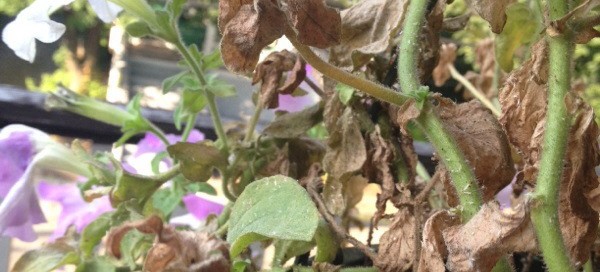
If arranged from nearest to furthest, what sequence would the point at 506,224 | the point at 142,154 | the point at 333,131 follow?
the point at 506,224 → the point at 333,131 → the point at 142,154

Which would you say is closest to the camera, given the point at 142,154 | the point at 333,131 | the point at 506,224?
the point at 506,224

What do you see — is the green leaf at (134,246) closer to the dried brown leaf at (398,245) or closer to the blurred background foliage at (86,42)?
the dried brown leaf at (398,245)

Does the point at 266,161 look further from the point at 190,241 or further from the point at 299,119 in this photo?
the point at 190,241

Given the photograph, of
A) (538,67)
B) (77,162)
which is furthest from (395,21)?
(77,162)

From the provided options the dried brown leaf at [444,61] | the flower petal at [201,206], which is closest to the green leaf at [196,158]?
the flower petal at [201,206]

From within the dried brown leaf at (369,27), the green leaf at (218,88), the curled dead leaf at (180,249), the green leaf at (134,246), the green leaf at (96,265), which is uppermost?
the dried brown leaf at (369,27)

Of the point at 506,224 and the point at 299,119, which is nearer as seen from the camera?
the point at 506,224

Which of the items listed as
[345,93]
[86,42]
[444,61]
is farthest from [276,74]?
[86,42]
